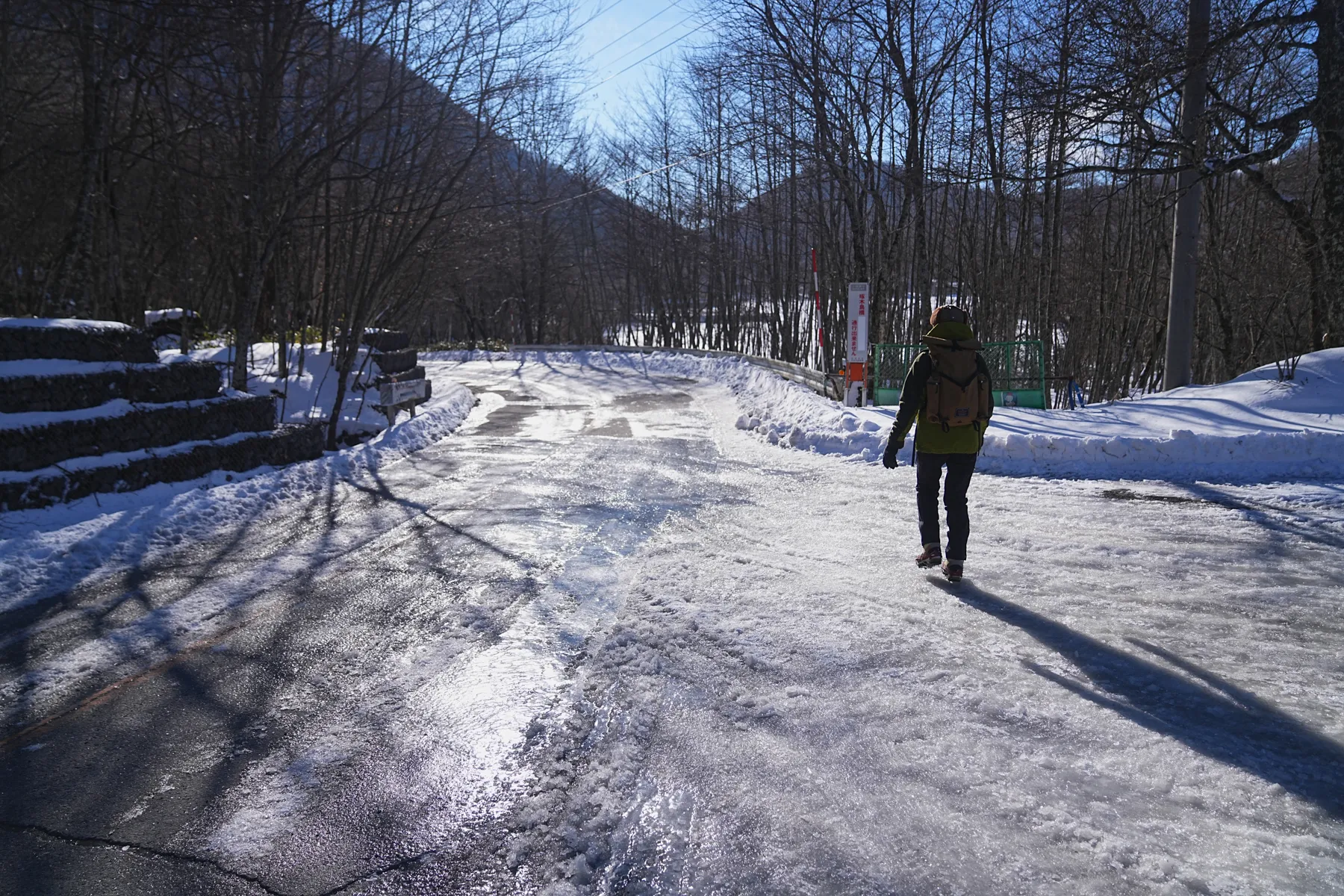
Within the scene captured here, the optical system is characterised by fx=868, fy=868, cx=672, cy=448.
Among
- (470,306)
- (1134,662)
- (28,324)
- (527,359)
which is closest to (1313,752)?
(1134,662)

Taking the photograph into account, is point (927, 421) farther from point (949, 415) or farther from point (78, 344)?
point (78, 344)

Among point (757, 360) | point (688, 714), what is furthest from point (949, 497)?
point (757, 360)

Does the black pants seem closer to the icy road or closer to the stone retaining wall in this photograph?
the icy road

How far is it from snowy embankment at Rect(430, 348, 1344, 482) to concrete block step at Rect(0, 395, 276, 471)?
24.7 feet

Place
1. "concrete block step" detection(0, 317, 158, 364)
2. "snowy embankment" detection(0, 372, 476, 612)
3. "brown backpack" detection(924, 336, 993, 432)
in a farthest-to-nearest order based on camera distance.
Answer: "concrete block step" detection(0, 317, 158, 364) → "snowy embankment" detection(0, 372, 476, 612) → "brown backpack" detection(924, 336, 993, 432)

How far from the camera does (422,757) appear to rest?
3627 millimetres

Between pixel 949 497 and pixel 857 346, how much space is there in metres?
9.43

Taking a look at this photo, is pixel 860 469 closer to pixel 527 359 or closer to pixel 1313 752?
pixel 1313 752

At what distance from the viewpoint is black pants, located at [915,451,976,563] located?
6039 mm

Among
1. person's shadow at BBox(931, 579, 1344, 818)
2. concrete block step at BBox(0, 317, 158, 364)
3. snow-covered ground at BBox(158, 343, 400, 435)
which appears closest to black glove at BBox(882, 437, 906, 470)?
person's shadow at BBox(931, 579, 1344, 818)

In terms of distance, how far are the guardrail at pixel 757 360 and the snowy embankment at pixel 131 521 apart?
427 inches

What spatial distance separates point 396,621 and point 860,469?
267 inches

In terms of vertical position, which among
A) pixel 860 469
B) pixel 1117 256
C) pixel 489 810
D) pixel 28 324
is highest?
pixel 1117 256

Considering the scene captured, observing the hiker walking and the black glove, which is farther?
the black glove
